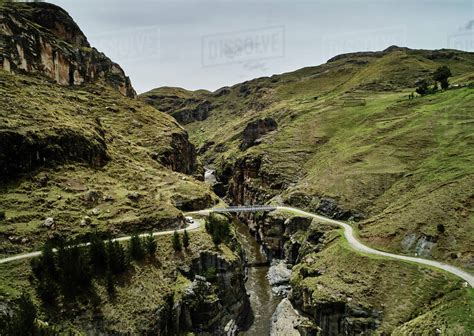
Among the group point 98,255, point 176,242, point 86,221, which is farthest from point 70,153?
point 176,242

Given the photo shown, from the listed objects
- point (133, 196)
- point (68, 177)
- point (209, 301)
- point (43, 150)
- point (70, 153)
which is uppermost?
point (43, 150)

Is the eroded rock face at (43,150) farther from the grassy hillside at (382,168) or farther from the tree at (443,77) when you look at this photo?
the tree at (443,77)

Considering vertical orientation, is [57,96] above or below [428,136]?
above

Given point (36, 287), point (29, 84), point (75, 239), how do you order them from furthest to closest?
point (29, 84) < point (75, 239) < point (36, 287)

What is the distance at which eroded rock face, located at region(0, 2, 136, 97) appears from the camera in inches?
3966

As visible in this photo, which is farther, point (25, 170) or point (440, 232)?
point (25, 170)

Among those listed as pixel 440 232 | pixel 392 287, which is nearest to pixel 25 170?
pixel 392 287

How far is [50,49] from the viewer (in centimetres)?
11594

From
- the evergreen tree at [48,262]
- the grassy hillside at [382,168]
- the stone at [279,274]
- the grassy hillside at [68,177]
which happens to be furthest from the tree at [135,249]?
the grassy hillside at [382,168]

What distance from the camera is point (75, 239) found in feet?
195

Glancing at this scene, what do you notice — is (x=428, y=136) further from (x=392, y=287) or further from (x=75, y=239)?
(x=75, y=239)

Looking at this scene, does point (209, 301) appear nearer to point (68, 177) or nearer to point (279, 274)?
point (279, 274)

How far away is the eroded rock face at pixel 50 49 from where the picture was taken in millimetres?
100744

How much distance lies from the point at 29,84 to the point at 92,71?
4986 centimetres
